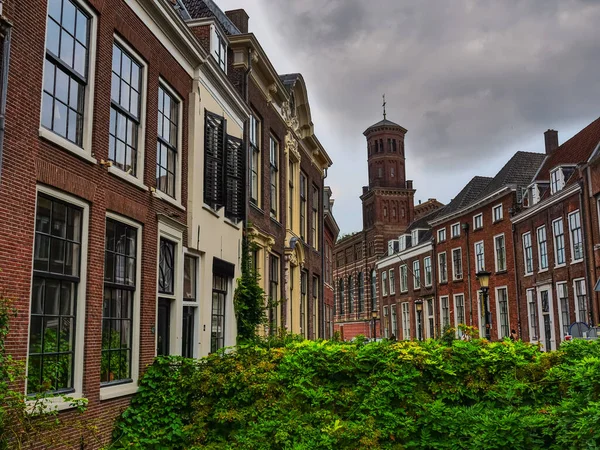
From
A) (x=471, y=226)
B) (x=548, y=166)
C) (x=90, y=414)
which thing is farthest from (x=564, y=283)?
(x=90, y=414)

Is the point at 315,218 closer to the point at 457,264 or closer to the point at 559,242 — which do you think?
the point at 559,242

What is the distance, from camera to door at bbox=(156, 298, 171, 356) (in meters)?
11.1

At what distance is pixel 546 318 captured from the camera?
105 feet

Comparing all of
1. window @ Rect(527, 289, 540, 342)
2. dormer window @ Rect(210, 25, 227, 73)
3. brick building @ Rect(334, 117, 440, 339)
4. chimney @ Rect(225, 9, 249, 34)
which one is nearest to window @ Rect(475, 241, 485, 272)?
window @ Rect(527, 289, 540, 342)

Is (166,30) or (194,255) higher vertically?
(166,30)

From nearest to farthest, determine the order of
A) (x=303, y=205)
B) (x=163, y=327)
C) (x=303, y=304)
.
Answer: (x=163, y=327) < (x=303, y=304) < (x=303, y=205)

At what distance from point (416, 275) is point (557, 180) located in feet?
76.1

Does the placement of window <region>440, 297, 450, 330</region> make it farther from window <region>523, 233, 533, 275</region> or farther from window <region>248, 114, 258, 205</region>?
window <region>248, 114, 258, 205</region>

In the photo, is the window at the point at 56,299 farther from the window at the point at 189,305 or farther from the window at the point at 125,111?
the window at the point at 189,305

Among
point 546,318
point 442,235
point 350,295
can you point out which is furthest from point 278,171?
point 350,295

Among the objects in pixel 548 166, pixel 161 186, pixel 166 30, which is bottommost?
pixel 161 186

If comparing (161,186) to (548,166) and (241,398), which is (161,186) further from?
(548,166)

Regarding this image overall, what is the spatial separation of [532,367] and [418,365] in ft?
4.93

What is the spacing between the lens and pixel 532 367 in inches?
330
